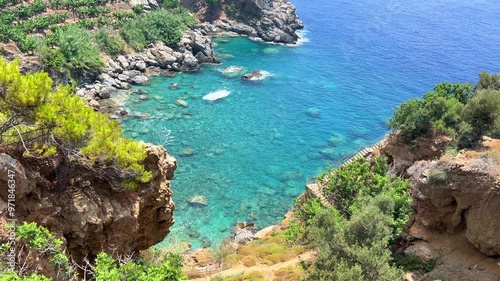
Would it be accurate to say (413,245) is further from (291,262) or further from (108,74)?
(108,74)

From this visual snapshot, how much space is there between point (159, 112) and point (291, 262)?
3561 centimetres

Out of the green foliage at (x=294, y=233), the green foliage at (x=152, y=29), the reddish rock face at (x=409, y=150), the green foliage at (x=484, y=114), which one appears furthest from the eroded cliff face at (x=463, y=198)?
the green foliage at (x=152, y=29)

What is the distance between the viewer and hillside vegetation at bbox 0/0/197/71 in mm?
59031

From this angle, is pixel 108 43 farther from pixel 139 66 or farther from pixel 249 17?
pixel 249 17

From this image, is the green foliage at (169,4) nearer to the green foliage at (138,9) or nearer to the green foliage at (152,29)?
the green foliage at (138,9)

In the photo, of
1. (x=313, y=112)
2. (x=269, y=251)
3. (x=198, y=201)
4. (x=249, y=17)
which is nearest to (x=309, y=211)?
(x=269, y=251)

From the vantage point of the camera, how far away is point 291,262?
Result: 30219 mm

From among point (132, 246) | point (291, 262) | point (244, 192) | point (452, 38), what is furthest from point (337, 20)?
point (132, 246)

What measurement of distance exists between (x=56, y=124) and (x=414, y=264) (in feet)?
67.6

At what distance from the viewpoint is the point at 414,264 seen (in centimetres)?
2375

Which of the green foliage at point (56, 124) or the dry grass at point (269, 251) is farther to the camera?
the dry grass at point (269, 251)

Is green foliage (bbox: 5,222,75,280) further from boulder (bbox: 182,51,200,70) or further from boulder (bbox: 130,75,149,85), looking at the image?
boulder (bbox: 182,51,200,70)

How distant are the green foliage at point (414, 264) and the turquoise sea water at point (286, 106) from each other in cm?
1917

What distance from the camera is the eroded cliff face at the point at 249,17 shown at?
97.9 metres
